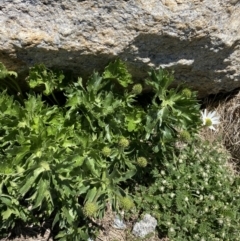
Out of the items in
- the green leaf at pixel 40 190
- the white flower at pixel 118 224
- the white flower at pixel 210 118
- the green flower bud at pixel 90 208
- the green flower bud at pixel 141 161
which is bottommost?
the white flower at pixel 118 224

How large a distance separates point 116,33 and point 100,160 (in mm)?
713

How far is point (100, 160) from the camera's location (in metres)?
2.66

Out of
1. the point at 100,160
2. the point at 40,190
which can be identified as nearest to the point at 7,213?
the point at 40,190

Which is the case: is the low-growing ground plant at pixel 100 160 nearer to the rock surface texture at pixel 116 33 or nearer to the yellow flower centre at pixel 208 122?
the rock surface texture at pixel 116 33

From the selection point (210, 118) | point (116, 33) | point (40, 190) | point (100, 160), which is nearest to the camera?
point (40, 190)

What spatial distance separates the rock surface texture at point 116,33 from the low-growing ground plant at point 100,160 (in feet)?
0.29

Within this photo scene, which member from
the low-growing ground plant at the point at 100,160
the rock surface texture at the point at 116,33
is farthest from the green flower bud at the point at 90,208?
the rock surface texture at the point at 116,33

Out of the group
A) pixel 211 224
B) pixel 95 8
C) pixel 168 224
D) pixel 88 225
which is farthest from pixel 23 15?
pixel 211 224

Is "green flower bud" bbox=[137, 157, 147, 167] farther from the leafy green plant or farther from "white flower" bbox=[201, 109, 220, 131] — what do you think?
"white flower" bbox=[201, 109, 220, 131]

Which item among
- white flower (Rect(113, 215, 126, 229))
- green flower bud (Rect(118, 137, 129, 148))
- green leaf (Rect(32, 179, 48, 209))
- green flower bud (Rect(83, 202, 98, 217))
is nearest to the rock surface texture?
green flower bud (Rect(118, 137, 129, 148))

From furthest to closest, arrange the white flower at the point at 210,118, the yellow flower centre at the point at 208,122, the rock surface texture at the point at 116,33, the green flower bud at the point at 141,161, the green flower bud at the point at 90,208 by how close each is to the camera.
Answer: the white flower at the point at 210,118 → the yellow flower centre at the point at 208,122 → the green flower bud at the point at 141,161 → the green flower bud at the point at 90,208 → the rock surface texture at the point at 116,33

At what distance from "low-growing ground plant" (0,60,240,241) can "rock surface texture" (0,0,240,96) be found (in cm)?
9

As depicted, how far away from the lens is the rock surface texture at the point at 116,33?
7.76 feet

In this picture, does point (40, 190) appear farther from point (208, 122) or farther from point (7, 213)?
point (208, 122)
